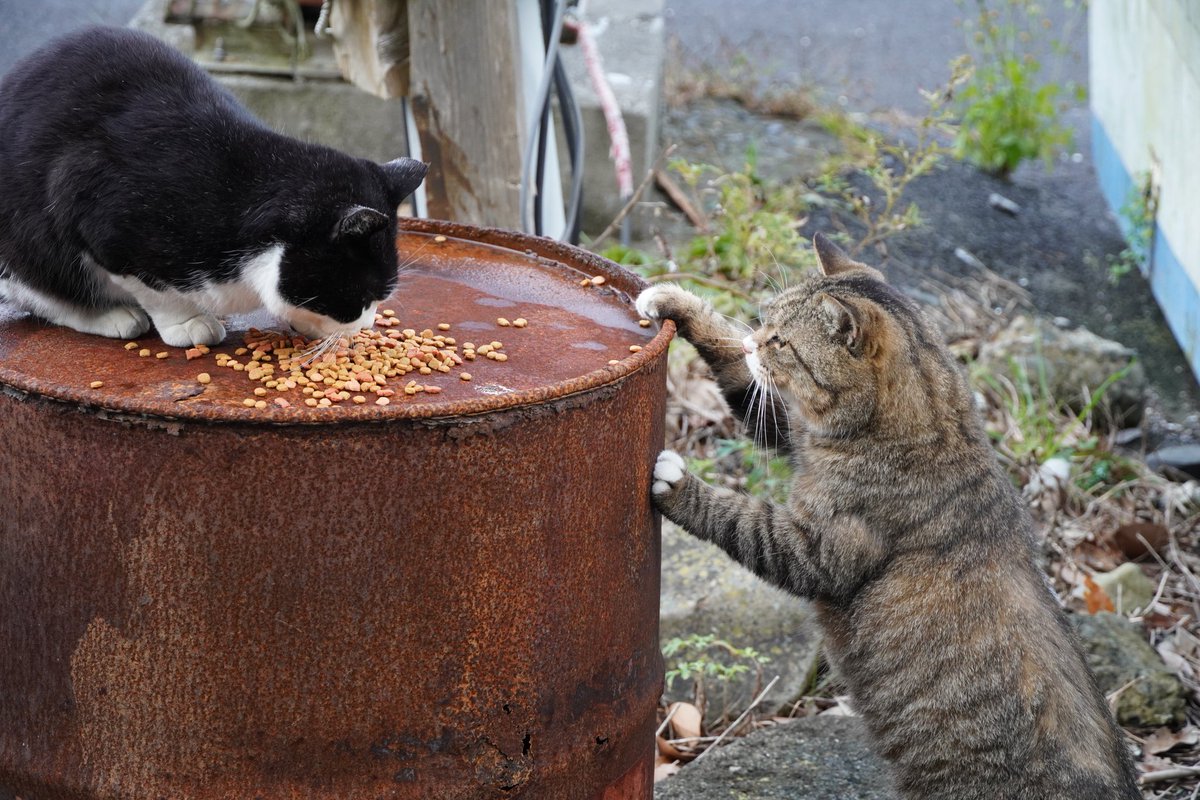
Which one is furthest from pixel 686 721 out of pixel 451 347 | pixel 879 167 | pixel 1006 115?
pixel 1006 115

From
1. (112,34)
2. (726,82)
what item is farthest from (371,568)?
(726,82)

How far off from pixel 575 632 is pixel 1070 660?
1.11 m

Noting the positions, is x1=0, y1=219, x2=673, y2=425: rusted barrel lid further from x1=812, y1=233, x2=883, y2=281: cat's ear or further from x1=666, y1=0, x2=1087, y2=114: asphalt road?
x1=666, y1=0, x2=1087, y2=114: asphalt road

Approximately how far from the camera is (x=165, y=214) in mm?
1963

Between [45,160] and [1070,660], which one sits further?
[1070,660]

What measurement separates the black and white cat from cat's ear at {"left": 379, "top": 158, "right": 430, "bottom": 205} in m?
0.07

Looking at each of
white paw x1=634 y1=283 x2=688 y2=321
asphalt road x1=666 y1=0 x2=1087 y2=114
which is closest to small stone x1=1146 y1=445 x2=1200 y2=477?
white paw x1=634 y1=283 x2=688 y2=321

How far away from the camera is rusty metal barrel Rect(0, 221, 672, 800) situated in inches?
66.4

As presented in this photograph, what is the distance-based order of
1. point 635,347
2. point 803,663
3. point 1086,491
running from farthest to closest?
point 1086,491 → point 803,663 → point 635,347

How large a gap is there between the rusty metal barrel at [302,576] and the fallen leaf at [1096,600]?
2.21 meters

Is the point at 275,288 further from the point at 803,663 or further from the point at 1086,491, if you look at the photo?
the point at 1086,491

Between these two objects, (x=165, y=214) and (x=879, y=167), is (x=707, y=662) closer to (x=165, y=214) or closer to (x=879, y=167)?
(x=165, y=214)

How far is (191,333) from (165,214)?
19 cm

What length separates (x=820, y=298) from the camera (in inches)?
99.1
